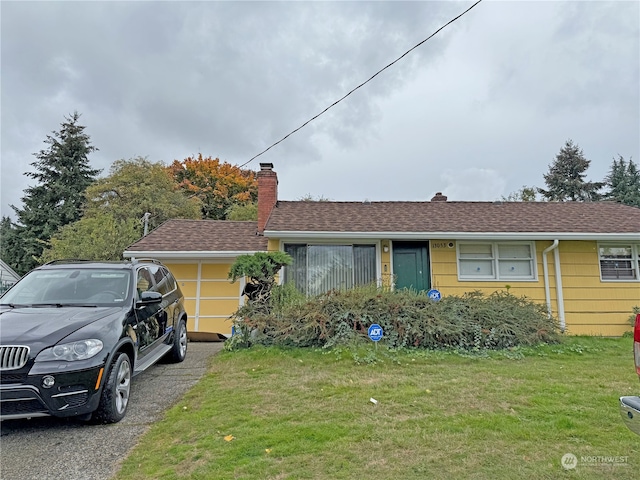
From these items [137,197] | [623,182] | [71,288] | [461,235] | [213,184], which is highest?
[623,182]

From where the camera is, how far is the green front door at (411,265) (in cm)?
969

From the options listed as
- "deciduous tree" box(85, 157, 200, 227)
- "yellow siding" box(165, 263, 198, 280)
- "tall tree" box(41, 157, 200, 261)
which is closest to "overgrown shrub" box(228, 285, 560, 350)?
"yellow siding" box(165, 263, 198, 280)

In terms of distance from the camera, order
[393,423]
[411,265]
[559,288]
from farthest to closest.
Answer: [411,265], [559,288], [393,423]

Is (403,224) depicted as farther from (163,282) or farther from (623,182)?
(623,182)

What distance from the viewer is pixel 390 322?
22.4 feet

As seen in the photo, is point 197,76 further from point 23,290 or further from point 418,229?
point 23,290

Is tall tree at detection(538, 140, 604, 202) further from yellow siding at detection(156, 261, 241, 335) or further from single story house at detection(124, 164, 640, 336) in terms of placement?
yellow siding at detection(156, 261, 241, 335)

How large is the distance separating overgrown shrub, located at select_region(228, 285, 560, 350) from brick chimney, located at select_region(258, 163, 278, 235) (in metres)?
4.07

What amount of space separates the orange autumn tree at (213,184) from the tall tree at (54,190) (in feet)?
23.2

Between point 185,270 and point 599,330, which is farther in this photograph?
point 185,270

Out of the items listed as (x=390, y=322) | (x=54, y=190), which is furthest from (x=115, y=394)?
(x=54, y=190)

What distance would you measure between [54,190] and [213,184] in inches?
483

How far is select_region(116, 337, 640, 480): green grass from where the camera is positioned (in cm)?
263

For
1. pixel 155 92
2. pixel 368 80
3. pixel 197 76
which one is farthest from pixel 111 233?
pixel 368 80
